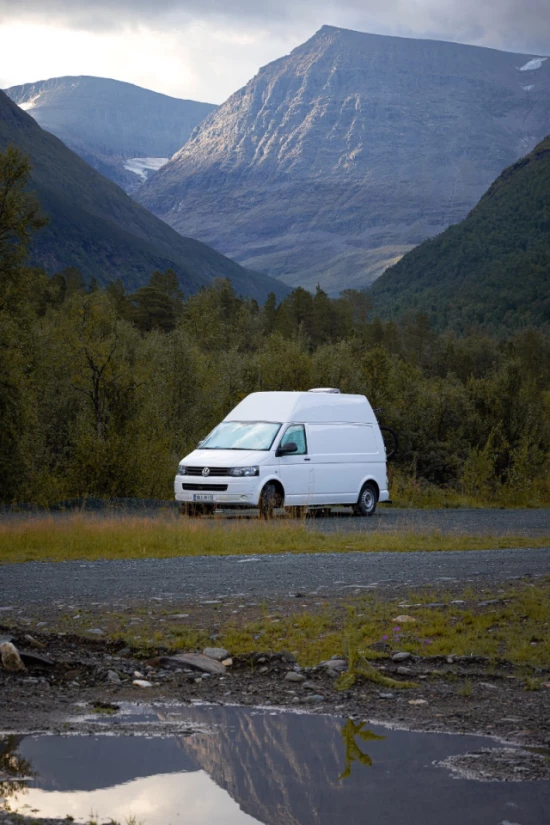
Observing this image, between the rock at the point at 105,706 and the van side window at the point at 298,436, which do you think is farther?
the van side window at the point at 298,436

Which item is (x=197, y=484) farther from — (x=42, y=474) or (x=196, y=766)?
(x=196, y=766)

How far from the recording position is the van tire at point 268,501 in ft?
67.3

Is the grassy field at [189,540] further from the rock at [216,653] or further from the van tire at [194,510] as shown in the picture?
the rock at [216,653]

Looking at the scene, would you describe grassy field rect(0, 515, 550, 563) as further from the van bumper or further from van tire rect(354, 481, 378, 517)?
van tire rect(354, 481, 378, 517)

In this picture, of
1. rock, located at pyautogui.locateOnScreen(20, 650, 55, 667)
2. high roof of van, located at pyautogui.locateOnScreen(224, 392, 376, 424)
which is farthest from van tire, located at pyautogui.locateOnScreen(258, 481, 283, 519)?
rock, located at pyautogui.locateOnScreen(20, 650, 55, 667)

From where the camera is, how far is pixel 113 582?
11367 mm

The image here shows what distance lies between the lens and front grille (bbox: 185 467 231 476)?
20391mm

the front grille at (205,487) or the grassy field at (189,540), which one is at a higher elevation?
the front grille at (205,487)

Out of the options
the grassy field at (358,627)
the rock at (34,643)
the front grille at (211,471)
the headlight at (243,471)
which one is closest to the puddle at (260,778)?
the grassy field at (358,627)

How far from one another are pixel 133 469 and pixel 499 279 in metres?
174

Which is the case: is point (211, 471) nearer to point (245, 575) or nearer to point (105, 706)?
point (245, 575)

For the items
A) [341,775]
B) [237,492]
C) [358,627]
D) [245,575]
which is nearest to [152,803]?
[341,775]

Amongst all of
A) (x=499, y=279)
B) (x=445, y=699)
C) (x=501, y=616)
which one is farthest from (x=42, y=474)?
(x=499, y=279)

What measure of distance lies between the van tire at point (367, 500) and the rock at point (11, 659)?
16.0 metres
